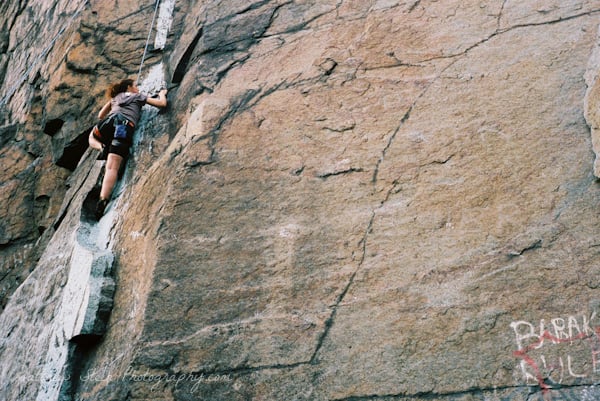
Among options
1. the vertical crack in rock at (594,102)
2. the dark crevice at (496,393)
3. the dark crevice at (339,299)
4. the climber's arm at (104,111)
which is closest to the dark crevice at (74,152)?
the climber's arm at (104,111)

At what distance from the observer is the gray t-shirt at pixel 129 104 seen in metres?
6.72

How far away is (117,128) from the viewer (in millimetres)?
6629

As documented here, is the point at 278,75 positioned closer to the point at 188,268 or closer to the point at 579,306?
the point at 188,268

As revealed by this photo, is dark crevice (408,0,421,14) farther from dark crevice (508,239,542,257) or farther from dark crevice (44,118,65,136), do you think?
dark crevice (44,118,65,136)

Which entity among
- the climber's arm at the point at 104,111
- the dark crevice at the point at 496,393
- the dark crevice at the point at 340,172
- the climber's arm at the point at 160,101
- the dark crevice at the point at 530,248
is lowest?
the dark crevice at the point at 496,393

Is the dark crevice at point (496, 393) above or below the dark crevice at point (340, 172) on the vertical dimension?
below

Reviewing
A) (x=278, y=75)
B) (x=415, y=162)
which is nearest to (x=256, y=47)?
(x=278, y=75)

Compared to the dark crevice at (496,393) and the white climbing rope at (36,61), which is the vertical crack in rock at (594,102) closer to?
the dark crevice at (496,393)

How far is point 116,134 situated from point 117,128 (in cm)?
6

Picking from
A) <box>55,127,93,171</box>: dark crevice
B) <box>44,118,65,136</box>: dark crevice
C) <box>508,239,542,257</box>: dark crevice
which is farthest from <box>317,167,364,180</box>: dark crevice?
<box>44,118,65,136</box>: dark crevice

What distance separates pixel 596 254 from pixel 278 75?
3078 millimetres

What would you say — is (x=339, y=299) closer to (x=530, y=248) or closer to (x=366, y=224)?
(x=366, y=224)

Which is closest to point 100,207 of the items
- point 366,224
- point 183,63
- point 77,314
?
point 77,314

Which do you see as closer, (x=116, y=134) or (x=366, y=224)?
(x=366, y=224)
